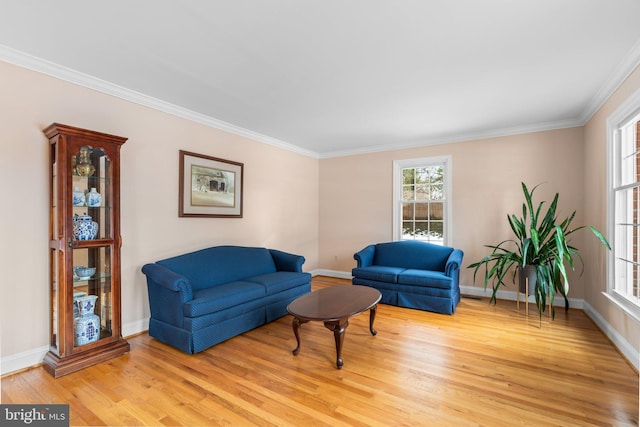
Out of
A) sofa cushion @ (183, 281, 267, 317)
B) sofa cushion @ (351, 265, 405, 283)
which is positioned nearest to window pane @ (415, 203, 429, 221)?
sofa cushion @ (351, 265, 405, 283)

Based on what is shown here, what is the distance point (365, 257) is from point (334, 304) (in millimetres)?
2036

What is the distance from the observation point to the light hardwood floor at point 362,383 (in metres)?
1.91

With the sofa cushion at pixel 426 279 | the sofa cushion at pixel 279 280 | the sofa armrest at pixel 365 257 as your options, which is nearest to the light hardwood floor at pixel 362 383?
the sofa cushion at pixel 279 280

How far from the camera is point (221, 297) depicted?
2.99 m

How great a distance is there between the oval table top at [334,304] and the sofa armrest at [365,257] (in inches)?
47.7

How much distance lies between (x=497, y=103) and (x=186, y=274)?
13.2 feet

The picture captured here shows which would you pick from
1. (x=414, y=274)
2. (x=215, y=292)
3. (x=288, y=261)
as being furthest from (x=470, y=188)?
(x=215, y=292)

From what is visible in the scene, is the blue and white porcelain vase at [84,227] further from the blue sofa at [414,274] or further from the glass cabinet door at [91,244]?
the blue sofa at [414,274]

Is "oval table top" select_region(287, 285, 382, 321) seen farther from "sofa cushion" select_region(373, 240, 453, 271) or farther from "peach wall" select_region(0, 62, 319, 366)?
"peach wall" select_region(0, 62, 319, 366)

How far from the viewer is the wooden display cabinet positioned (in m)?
2.46

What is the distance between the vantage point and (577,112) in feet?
12.5

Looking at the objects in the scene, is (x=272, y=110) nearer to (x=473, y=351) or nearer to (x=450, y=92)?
(x=450, y=92)

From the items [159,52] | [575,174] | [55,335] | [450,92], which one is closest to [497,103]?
[450,92]

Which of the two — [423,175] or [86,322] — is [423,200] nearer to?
[423,175]
